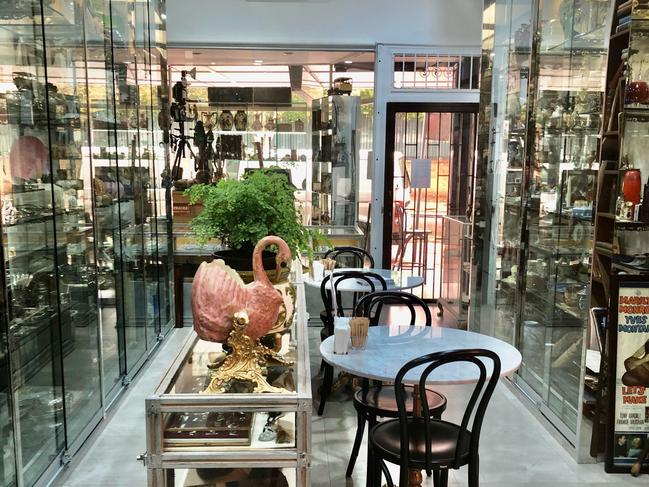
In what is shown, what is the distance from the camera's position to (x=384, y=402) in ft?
9.27

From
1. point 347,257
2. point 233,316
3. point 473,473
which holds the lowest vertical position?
point 473,473

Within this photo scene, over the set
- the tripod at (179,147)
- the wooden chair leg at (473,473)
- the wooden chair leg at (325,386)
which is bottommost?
the wooden chair leg at (325,386)

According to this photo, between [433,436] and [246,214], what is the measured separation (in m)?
1.21

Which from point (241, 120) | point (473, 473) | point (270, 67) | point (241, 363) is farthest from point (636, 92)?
point (241, 120)

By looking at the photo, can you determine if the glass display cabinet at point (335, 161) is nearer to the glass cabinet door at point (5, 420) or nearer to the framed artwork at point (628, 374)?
the framed artwork at point (628, 374)

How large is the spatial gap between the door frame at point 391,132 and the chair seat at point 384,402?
3.55m

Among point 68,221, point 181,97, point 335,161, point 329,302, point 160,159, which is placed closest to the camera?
point 68,221

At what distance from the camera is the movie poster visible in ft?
10.3

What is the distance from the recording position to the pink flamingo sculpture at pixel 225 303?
2037 mm

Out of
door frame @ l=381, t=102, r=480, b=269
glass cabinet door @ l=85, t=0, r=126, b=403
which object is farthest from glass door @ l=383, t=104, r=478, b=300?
glass cabinet door @ l=85, t=0, r=126, b=403

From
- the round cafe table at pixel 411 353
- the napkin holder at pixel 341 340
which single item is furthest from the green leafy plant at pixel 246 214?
the round cafe table at pixel 411 353

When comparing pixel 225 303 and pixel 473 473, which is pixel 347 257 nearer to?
pixel 473 473

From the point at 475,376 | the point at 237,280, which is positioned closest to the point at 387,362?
the point at 475,376

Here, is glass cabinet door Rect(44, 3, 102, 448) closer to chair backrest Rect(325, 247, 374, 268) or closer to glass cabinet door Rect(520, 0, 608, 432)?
chair backrest Rect(325, 247, 374, 268)
